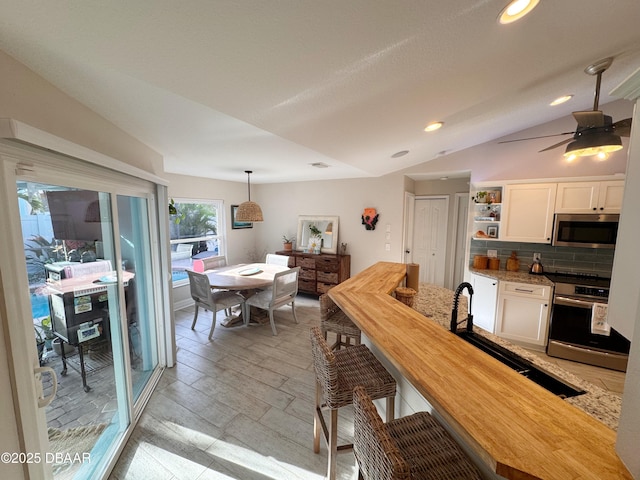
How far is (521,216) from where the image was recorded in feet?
11.1

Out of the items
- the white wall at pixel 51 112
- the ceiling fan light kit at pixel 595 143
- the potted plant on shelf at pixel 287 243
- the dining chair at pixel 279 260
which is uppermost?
the ceiling fan light kit at pixel 595 143

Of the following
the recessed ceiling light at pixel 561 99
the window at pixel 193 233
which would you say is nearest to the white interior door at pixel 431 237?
the recessed ceiling light at pixel 561 99

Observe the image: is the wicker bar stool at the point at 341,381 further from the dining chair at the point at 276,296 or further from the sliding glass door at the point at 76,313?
the dining chair at the point at 276,296

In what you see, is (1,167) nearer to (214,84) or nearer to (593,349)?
(214,84)

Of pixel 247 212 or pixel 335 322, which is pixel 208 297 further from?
pixel 335 322

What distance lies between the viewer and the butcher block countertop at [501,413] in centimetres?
66

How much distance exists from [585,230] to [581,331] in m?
1.18

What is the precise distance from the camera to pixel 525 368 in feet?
4.28

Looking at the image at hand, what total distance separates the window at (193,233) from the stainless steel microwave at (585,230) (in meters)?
5.39

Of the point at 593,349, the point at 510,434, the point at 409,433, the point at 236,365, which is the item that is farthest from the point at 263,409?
the point at 593,349

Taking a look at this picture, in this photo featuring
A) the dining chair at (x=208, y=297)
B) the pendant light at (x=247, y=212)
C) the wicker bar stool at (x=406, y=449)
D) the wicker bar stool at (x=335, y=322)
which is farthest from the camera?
the pendant light at (x=247, y=212)

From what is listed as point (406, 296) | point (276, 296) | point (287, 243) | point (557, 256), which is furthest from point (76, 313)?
point (557, 256)

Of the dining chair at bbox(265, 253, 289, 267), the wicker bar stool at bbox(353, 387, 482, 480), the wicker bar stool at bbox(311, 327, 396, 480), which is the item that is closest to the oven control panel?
the wicker bar stool at bbox(311, 327, 396, 480)

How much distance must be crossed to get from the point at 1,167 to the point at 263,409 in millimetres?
2239
